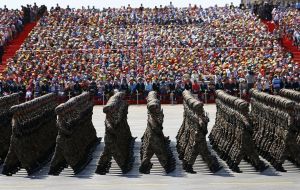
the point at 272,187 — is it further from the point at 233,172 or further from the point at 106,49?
the point at 106,49

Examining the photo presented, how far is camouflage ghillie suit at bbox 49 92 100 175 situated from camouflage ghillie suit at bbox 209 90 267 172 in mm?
3224

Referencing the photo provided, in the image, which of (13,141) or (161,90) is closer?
(13,141)

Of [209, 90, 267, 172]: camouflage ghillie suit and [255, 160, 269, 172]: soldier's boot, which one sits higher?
[209, 90, 267, 172]: camouflage ghillie suit

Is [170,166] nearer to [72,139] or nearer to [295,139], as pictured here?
[72,139]

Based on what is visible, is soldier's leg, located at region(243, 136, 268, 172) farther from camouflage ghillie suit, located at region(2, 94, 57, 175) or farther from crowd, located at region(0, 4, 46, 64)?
crowd, located at region(0, 4, 46, 64)

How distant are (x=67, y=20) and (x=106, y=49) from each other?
9803 millimetres

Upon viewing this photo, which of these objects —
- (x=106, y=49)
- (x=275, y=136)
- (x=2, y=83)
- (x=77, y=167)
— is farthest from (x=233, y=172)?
(x=106, y=49)

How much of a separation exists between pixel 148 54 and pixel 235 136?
35337 mm

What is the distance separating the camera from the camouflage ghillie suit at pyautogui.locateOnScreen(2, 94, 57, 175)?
17422 millimetres

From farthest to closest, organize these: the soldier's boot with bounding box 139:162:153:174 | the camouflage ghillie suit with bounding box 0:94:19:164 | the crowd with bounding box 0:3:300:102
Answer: the crowd with bounding box 0:3:300:102, the camouflage ghillie suit with bounding box 0:94:19:164, the soldier's boot with bounding box 139:162:153:174

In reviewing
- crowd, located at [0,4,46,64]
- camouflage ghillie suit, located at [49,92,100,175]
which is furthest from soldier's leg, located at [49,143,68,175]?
crowd, located at [0,4,46,64]

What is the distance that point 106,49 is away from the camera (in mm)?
54844

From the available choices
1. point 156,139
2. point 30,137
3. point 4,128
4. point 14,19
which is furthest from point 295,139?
point 14,19

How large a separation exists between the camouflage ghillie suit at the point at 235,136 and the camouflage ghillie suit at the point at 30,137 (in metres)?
4.20
